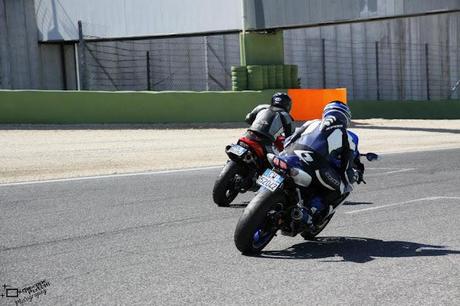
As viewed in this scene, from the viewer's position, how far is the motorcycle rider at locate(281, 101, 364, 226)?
21.6 feet

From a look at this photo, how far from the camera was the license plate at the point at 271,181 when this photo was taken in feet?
20.6

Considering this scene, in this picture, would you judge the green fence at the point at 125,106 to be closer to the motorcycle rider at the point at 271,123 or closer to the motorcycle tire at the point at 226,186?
the motorcycle tire at the point at 226,186

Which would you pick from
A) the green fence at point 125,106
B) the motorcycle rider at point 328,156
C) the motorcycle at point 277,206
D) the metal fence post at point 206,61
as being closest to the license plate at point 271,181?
the motorcycle at point 277,206

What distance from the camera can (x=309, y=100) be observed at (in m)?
24.3

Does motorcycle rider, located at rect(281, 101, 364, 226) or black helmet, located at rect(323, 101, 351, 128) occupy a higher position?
black helmet, located at rect(323, 101, 351, 128)

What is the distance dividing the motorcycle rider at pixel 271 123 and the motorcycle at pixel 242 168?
51 millimetres

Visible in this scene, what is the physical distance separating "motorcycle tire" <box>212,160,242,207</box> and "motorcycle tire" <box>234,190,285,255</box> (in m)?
2.85

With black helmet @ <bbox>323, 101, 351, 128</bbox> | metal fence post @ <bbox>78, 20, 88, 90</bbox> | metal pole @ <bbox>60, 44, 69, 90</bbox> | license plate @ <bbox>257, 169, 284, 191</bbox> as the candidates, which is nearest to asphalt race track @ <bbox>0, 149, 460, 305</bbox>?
license plate @ <bbox>257, 169, 284, 191</bbox>

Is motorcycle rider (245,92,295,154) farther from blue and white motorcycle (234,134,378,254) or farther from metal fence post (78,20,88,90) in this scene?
metal fence post (78,20,88,90)

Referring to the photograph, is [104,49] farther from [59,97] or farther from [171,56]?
[59,97]

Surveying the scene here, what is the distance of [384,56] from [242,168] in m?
26.4

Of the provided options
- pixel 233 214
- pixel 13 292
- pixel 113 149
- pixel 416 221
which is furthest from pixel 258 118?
pixel 113 149

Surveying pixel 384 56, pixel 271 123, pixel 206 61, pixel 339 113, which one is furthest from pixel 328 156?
pixel 384 56

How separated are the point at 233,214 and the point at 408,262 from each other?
2.97 meters
